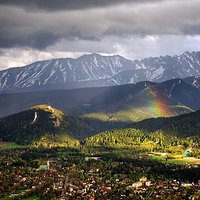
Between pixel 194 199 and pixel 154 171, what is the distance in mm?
59876

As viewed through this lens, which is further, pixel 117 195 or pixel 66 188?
pixel 66 188

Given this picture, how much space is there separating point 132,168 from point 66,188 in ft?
153

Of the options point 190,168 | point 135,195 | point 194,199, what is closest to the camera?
point 194,199

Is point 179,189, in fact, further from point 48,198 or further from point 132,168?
point 132,168

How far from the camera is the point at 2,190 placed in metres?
156

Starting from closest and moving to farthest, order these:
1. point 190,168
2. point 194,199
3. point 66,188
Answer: point 194,199, point 66,188, point 190,168

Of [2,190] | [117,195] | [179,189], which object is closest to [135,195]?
[117,195]

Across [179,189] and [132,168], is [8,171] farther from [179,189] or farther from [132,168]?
[179,189]

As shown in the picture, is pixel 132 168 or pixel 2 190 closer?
pixel 2 190

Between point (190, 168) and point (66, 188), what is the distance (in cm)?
5473

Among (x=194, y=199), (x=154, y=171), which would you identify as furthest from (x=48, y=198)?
(x=154, y=171)

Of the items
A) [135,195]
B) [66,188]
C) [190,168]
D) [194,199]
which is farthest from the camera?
[190,168]

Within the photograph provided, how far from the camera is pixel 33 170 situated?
193375 mm

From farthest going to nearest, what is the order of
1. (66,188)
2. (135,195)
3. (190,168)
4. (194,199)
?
(190,168)
(66,188)
(135,195)
(194,199)
